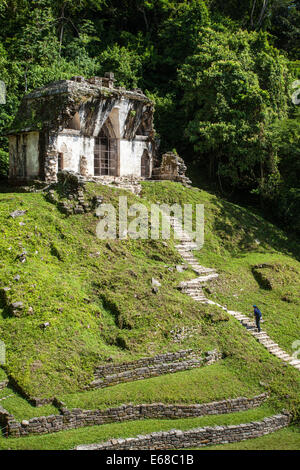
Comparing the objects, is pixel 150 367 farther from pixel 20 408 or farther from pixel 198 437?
pixel 20 408

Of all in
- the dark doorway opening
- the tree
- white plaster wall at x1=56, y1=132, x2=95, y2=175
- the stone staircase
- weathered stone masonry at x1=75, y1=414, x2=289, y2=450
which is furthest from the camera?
the tree

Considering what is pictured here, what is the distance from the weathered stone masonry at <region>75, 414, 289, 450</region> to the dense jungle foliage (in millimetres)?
17802

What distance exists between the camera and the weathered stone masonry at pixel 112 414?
1430 centimetres

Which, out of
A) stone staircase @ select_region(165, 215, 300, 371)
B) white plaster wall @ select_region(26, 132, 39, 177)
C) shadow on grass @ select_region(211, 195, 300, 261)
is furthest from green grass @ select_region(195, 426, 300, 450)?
white plaster wall @ select_region(26, 132, 39, 177)

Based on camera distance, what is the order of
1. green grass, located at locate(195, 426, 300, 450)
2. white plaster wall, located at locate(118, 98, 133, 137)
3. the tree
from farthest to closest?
1. the tree
2. white plaster wall, located at locate(118, 98, 133, 137)
3. green grass, located at locate(195, 426, 300, 450)

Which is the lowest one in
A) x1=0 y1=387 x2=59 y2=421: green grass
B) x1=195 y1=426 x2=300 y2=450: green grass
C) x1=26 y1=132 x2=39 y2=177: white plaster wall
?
x1=195 y1=426 x2=300 y2=450: green grass

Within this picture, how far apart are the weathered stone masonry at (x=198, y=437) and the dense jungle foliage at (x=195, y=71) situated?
1780 centimetres

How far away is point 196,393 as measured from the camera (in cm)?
1695

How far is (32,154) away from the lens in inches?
1101

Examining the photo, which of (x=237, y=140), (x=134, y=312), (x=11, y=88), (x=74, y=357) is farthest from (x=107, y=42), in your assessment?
(x=74, y=357)

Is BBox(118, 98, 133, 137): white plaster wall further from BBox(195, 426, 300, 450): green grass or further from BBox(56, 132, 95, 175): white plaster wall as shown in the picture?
BBox(195, 426, 300, 450): green grass

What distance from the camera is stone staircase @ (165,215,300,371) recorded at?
20.7 metres
